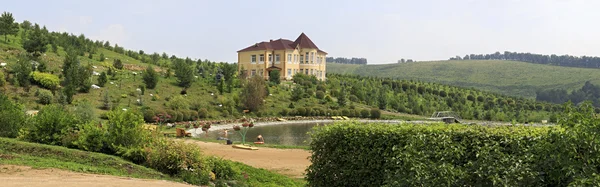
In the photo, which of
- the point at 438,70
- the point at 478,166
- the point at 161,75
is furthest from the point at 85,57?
the point at 438,70

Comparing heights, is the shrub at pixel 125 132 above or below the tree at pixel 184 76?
below

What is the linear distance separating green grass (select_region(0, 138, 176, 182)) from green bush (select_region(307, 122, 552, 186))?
3342 millimetres

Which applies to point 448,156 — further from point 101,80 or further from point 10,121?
point 101,80

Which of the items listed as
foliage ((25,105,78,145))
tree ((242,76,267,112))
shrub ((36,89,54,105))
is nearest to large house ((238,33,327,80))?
tree ((242,76,267,112))

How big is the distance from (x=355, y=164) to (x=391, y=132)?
3.07ft

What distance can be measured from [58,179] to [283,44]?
52.5 m

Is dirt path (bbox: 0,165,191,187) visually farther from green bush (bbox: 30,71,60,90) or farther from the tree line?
the tree line

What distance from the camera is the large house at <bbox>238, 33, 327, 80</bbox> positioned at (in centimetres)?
5888

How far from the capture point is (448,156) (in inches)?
261

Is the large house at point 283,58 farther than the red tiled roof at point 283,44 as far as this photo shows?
No

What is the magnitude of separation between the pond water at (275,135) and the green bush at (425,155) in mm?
13582

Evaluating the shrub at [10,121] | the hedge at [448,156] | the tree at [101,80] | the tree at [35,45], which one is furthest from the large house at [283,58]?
the hedge at [448,156]

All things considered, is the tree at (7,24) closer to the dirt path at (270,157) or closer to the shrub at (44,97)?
the shrub at (44,97)

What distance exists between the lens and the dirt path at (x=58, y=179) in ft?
24.2
